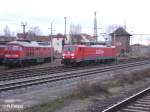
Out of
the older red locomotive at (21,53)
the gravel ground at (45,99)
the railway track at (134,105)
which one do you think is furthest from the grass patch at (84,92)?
the older red locomotive at (21,53)

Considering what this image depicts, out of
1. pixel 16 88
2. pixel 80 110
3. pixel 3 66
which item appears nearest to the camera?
pixel 80 110

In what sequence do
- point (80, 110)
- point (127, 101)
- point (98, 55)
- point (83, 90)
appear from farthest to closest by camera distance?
1. point (98, 55)
2. point (83, 90)
3. point (127, 101)
4. point (80, 110)

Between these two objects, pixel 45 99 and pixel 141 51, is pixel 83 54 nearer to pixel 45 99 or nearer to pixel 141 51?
pixel 45 99

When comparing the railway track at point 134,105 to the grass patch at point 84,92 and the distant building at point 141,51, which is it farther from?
the distant building at point 141,51

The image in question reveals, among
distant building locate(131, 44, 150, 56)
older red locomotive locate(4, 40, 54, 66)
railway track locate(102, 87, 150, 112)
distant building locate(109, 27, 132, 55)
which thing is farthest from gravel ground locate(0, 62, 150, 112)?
distant building locate(109, 27, 132, 55)

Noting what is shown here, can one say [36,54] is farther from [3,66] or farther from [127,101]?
[127,101]

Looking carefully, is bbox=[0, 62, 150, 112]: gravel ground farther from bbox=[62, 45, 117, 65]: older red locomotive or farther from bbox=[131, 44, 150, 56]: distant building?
bbox=[131, 44, 150, 56]: distant building

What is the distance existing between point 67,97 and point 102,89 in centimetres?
273

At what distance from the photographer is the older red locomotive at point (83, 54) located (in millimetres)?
46469

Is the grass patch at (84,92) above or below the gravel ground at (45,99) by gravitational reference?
above

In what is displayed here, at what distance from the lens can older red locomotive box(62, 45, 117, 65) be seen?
1829 inches

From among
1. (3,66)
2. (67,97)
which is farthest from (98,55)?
(67,97)

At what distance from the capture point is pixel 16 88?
822 inches

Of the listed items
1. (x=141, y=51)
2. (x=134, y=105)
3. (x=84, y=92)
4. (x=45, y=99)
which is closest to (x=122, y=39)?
(x=141, y=51)
